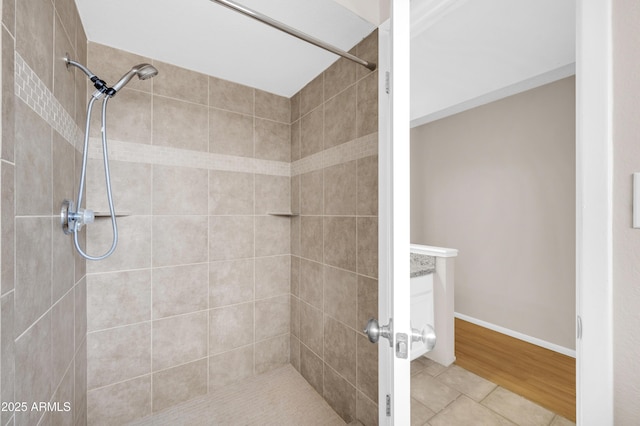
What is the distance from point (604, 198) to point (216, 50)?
187cm

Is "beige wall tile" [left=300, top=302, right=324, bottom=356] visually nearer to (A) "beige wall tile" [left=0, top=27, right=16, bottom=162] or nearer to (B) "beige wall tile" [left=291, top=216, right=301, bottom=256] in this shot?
(B) "beige wall tile" [left=291, top=216, right=301, bottom=256]

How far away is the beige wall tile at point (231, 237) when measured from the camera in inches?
68.0

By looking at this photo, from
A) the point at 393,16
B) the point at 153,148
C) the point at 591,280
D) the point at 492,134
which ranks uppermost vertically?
the point at 492,134

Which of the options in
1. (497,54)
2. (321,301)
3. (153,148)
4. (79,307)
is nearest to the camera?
(79,307)

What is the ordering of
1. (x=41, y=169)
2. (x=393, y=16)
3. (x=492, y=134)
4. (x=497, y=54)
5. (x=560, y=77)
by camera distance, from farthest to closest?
1. (x=492, y=134)
2. (x=560, y=77)
3. (x=497, y=54)
4. (x=41, y=169)
5. (x=393, y=16)

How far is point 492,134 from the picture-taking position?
2.61m

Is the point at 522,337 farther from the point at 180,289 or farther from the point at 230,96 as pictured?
the point at 230,96

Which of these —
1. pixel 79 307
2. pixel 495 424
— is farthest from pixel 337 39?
pixel 495 424

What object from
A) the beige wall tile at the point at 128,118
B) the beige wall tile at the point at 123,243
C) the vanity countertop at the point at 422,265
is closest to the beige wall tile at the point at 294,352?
the vanity countertop at the point at 422,265

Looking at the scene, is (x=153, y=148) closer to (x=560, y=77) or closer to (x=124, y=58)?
(x=124, y=58)

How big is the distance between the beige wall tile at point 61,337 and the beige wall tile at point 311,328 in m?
1.24

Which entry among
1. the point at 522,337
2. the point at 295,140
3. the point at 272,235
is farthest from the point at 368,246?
the point at 522,337

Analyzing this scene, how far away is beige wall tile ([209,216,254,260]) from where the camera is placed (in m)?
1.73

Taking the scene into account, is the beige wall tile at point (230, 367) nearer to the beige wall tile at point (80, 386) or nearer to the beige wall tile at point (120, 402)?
the beige wall tile at point (120, 402)
